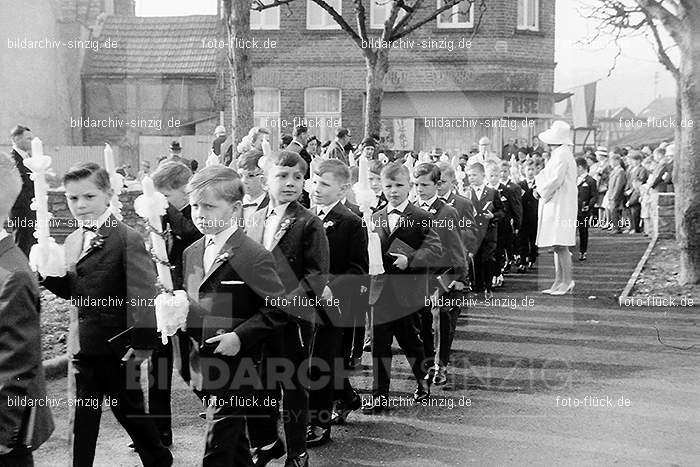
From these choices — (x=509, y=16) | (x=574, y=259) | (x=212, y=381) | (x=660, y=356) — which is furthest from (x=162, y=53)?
(x=212, y=381)

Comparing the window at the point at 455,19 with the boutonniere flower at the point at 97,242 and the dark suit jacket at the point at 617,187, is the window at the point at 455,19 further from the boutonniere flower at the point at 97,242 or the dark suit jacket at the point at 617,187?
the boutonniere flower at the point at 97,242

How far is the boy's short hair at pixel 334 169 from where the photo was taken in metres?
6.65

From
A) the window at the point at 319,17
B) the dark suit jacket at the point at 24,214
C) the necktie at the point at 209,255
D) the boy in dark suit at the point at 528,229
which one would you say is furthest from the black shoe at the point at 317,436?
the window at the point at 319,17

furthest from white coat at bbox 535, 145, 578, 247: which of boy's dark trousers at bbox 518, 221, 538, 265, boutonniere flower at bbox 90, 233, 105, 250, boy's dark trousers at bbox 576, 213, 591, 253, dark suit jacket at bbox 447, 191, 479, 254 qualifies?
boutonniere flower at bbox 90, 233, 105, 250

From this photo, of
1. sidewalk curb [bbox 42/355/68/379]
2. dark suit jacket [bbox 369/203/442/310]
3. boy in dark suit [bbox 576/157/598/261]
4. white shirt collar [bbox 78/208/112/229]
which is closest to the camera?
white shirt collar [bbox 78/208/112/229]

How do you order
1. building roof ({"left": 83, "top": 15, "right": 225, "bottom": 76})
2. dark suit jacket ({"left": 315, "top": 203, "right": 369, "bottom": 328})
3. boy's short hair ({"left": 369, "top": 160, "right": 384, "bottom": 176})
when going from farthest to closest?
building roof ({"left": 83, "top": 15, "right": 225, "bottom": 76})
boy's short hair ({"left": 369, "top": 160, "right": 384, "bottom": 176})
dark suit jacket ({"left": 315, "top": 203, "right": 369, "bottom": 328})

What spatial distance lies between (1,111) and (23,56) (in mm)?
2265

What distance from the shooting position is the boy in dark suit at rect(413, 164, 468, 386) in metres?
7.89

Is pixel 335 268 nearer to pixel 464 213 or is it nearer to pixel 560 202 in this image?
pixel 464 213

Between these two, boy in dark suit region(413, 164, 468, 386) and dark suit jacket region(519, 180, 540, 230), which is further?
dark suit jacket region(519, 180, 540, 230)

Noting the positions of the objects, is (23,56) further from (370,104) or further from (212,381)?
(212,381)

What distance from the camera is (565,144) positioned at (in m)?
13.2

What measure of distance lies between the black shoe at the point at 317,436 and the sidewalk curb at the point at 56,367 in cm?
277

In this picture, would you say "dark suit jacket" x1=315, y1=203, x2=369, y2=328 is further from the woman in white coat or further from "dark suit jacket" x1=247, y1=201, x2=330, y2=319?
the woman in white coat
